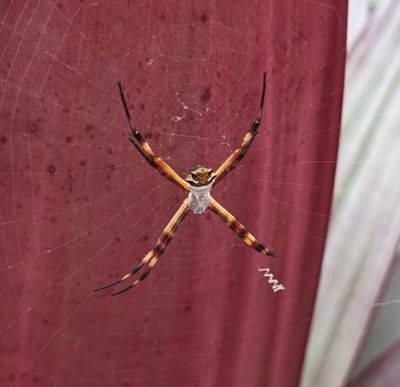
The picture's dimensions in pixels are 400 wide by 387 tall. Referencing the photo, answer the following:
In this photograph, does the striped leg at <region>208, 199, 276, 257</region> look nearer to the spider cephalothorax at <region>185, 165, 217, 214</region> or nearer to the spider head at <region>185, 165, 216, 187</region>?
the spider cephalothorax at <region>185, 165, 217, 214</region>

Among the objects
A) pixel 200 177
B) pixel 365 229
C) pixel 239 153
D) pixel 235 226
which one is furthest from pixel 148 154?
pixel 365 229

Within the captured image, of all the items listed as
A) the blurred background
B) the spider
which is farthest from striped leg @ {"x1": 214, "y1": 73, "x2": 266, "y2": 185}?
the blurred background

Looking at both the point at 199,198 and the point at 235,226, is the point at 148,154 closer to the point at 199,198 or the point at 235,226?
the point at 199,198

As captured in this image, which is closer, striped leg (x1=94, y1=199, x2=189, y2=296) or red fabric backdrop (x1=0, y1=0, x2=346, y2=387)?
red fabric backdrop (x1=0, y1=0, x2=346, y2=387)

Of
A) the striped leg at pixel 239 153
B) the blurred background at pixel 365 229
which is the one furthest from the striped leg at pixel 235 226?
the blurred background at pixel 365 229

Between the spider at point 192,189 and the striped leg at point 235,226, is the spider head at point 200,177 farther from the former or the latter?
the striped leg at point 235,226
